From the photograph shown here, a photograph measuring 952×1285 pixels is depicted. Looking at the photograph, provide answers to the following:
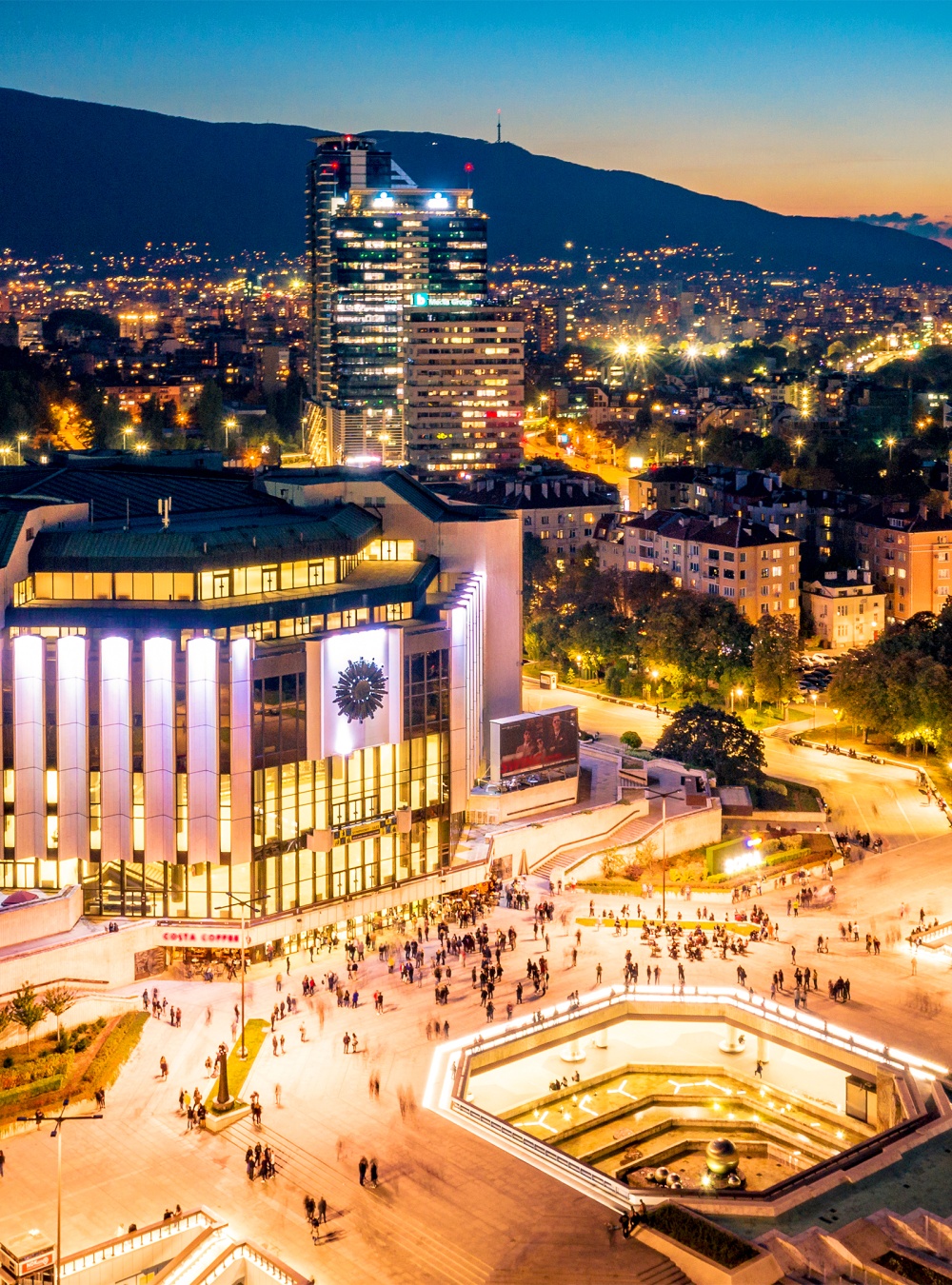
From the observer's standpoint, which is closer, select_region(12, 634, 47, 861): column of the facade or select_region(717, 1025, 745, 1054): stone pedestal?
select_region(717, 1025, 745, 1054): stone pedestal

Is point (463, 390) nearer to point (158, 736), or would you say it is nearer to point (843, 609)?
point (843, 609)

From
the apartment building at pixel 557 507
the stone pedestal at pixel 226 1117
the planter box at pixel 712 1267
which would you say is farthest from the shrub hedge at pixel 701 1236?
the apartment building at pixel 557 507

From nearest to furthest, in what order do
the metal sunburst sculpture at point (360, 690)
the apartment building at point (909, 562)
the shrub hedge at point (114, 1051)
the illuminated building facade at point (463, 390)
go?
1. the shrub hedge at point (114, 1051)
2. the metal sunburst sculpture at point (360, 690)
3. the apartment building at point (909, 562)
4. the illuminated building facade at point (463, 390)

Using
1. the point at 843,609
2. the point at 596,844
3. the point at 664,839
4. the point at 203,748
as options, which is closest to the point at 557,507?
the point at 843,609

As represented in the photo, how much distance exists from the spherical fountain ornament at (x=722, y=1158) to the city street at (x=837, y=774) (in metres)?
27.7

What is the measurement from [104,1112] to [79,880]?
13.0m

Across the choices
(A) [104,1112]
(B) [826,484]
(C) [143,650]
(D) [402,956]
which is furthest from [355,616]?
(B) [826,484]

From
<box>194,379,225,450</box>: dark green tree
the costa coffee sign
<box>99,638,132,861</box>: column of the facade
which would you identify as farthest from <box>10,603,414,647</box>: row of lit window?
<box>194,379,225,450</box>: dark green tree

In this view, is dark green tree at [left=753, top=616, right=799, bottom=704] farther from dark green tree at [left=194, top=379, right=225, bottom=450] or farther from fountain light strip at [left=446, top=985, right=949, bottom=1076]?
dark green tree at [left=194, top=379, right=225, bottom=450]

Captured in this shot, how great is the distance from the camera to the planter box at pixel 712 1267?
118ft

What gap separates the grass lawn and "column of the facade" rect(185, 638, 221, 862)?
723 centimetres

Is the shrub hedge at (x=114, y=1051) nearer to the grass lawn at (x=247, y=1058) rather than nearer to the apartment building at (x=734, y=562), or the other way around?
the grass lawn at (x=247, y=1058)

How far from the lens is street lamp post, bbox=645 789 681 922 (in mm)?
59500

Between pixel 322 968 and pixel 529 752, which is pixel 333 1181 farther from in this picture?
pixel 529 752
